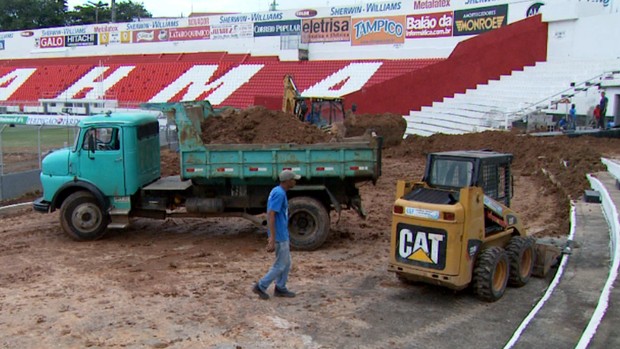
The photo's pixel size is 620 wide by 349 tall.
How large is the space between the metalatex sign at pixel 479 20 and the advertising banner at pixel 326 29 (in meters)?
7.75

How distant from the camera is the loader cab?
7.31m

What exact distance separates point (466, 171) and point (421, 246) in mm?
1190

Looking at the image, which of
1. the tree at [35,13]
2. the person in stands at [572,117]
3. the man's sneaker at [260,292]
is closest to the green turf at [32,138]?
the man's sneaker at [260,292]

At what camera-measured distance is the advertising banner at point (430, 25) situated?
33.1 meters

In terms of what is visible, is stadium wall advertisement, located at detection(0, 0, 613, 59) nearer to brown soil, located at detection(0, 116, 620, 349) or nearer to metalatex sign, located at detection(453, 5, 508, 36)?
metalatex sign, located at detection(453, 5, 508, 36)

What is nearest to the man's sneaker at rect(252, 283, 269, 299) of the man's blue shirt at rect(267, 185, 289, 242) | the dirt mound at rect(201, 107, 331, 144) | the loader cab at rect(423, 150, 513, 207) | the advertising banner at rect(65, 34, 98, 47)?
the man's blue shirt at rect(267, 185, 289, 242)

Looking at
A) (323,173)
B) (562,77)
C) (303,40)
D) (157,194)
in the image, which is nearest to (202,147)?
(157,194)

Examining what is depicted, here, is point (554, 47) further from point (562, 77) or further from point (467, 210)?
point (467, 210)

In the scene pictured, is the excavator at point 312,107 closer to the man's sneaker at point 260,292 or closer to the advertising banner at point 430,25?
the man's sneaker at point 260,292

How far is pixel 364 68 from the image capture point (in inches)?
1393

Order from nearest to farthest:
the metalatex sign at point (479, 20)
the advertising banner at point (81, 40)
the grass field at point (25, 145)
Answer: the grass field at point (25, 145), the metalatex sign at point (479, 20), the advertising banner at point (81, 40)

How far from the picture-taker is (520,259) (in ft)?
24.7

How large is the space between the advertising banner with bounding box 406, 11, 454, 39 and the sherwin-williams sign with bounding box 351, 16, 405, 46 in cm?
61

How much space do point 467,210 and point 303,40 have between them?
1368 inches
